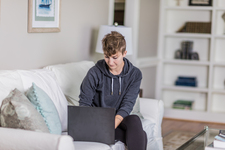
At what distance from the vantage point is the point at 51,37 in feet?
10.2

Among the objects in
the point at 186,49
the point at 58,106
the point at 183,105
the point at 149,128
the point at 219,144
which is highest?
the point at 186,49

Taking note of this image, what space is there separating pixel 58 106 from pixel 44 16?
857mm

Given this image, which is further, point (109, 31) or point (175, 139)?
point (175, 139)

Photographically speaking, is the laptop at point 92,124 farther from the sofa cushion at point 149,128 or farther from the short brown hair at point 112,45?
the sofa cushion at point 149,128

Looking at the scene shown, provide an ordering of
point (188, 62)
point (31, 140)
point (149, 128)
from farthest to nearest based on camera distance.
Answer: point (188, 62) < point (149, 128) < point (31, 140)

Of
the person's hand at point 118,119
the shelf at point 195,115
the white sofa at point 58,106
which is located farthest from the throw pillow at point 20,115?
the shelf at point 195,115

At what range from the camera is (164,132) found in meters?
4.31

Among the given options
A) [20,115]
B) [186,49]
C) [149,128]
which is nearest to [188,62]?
[186,49]

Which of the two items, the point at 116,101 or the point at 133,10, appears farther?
the point at 133,10

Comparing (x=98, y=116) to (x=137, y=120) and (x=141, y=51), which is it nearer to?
(x=137, y=120)

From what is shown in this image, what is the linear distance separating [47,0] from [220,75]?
300cm

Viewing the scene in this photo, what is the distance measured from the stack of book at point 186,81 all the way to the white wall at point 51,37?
5.10 ft

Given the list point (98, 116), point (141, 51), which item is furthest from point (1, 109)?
point (141, 51)

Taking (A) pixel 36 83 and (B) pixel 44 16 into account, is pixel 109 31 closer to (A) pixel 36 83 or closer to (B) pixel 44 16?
(B) pixel 44 16
